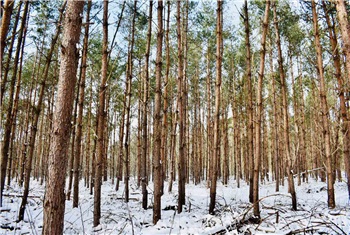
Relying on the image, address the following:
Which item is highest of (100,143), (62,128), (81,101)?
(81,101)

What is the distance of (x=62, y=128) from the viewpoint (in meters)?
2.90

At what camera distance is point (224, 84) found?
2084 centimetres

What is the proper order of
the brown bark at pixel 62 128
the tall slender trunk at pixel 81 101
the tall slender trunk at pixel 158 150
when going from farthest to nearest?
1. the tall slender trunk at pixel 81 101
2. the tall slender trunk at pixel 158 150
3. the brown bark at pixel 62 128

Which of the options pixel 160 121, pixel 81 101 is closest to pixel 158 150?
pixel 160 121

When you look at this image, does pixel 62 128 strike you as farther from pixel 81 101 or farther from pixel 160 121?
pixel 81 101

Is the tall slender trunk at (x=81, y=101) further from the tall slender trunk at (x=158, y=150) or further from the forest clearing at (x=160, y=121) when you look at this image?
the tall slender trunk at (x=158, y=150)

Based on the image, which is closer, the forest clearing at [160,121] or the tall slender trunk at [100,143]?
the forest clearing at [160,121]

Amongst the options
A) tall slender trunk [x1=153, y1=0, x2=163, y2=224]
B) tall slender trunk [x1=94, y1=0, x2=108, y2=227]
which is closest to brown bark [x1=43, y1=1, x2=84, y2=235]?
tall slender trunk [x1=94, y1=0, x2=108, y2=227]

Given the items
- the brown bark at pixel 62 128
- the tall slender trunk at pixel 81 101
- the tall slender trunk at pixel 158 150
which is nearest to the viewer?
the brown bark at pixel 62 128

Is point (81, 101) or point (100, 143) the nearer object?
point (100, 143)

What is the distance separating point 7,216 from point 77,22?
609cm

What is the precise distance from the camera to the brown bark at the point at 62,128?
9.02 ft

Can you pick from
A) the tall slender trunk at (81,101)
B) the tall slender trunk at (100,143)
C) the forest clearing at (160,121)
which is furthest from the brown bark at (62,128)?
the tall slender trunk at (81,101)

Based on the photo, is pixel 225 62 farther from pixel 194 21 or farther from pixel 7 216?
pixel 7 216
